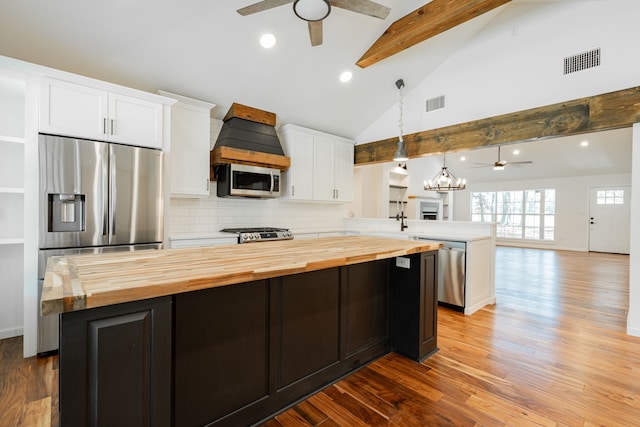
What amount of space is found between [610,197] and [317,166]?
928 cm

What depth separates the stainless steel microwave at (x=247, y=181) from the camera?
12.3ft

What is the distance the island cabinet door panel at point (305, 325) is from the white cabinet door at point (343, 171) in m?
3.17

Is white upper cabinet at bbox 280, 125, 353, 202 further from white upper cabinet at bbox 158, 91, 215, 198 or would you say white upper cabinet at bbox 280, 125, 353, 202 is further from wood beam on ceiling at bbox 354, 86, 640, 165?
white upper cabinet at bbox 158, 91, 215, 198

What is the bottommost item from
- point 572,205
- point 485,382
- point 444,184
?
point 485,382

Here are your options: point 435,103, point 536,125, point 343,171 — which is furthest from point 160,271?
point 435,103

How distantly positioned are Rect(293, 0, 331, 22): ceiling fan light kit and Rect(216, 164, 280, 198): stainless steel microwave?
6.53ft

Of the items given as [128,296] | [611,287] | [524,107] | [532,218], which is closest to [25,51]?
[128,296]

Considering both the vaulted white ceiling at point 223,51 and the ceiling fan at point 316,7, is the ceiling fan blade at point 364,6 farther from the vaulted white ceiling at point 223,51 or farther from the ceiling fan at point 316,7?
the vaulted white ceiling at point 223,51

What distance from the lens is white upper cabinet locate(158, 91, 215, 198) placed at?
3402 millimetres

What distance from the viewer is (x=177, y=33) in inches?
112

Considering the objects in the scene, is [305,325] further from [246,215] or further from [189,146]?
[246,215]

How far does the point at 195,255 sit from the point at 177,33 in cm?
239

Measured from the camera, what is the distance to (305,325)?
189cm

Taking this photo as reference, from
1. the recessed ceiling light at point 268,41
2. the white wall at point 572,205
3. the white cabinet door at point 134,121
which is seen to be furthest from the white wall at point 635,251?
the white wall at point 572,205
